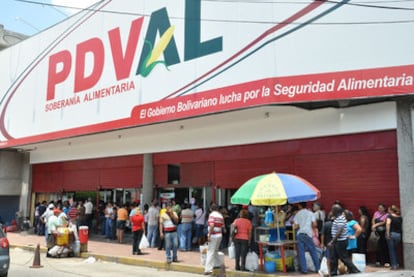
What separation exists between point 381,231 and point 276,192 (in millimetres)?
3692

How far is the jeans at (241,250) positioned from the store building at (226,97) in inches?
144

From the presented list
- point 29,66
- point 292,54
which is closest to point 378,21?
point 292,54

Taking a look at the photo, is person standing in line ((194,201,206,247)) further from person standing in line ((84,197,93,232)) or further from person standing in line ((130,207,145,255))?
person standing in line ((84,197,93,232))

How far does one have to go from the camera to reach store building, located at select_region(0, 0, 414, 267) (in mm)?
11305

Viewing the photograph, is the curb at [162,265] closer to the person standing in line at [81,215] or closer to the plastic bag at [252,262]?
the plastic bag at [252,262]

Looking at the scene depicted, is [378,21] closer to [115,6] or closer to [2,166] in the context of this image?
[115,6]

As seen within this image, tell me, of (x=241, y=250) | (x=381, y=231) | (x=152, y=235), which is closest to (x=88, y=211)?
(x=152, y=235)

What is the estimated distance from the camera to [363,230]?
11680 mm

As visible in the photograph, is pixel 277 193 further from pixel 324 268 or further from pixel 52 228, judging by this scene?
pixel 52 228

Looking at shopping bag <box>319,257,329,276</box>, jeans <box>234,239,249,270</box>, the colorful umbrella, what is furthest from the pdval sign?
shopping bag <box>319,257,329,276</box>

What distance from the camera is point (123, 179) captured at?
20016mm

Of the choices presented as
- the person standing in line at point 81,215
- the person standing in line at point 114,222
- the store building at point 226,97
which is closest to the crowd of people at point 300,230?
the store building at point 226,97

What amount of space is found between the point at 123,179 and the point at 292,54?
11.1m

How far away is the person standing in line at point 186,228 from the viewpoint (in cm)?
1519
